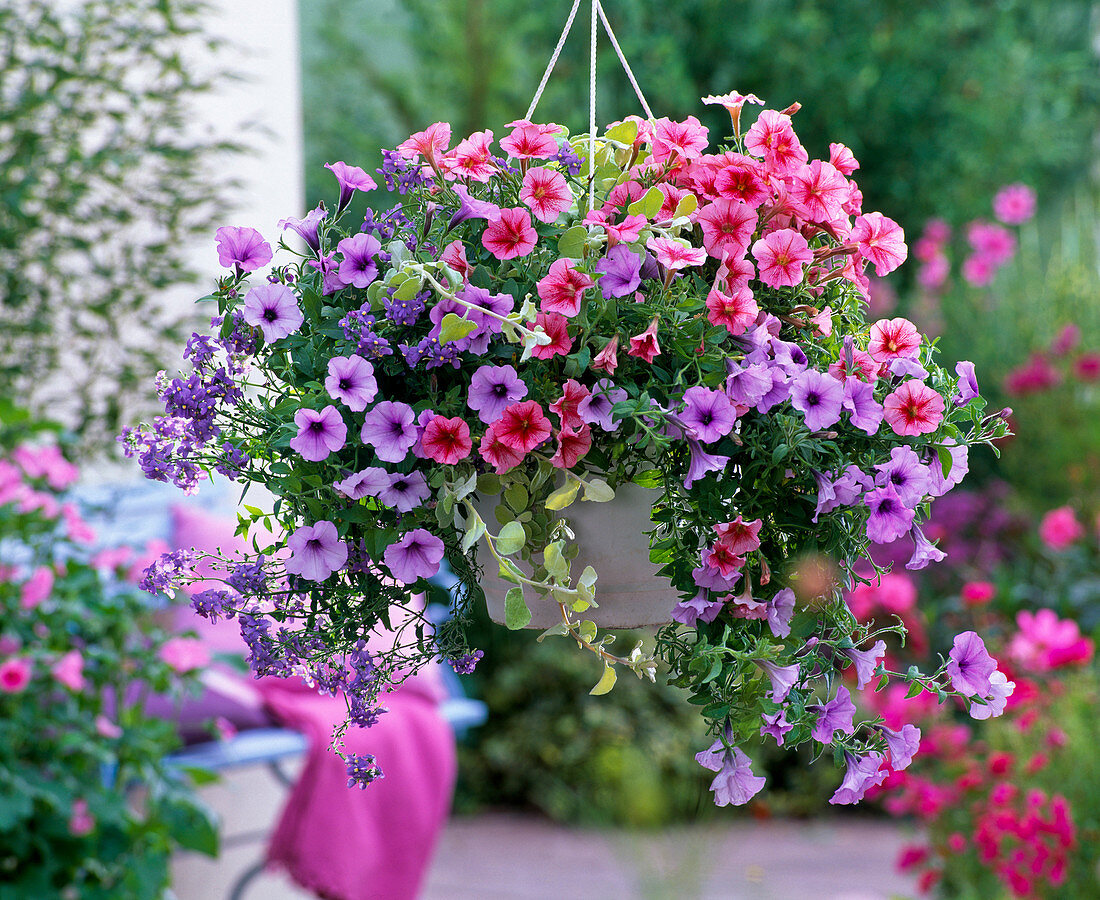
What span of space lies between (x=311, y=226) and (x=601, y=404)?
0.23 meters

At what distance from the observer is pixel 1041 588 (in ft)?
10.3

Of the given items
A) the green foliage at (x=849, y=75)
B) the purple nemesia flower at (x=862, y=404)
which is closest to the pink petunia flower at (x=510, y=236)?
the purple nemesia flower at (x=862, y=404)

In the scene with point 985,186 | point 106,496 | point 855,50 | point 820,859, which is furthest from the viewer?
point 985,186

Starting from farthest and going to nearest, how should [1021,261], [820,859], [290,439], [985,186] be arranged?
1. [985,186]
2. [1021,261]
3. [820,859]
4. [290,439]

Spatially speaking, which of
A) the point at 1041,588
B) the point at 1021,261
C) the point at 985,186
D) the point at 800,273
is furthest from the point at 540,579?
the point at 985,186

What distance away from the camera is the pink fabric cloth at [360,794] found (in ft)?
7.68

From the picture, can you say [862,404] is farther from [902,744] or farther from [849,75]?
[849,75]

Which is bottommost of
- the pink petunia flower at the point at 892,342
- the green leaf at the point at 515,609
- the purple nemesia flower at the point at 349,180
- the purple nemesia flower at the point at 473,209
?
the green leaf at the point at 515,609

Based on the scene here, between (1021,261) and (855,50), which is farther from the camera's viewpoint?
(855,50)

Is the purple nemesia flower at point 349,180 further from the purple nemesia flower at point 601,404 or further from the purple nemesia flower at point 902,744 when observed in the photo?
the purple nemesia flower at point 902,744

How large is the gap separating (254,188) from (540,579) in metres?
2.77

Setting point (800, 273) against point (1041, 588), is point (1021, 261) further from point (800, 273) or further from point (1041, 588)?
point (800, 273)

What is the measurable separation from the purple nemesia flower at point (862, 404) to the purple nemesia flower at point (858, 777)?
0.20 metres

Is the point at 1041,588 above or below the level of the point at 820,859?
above
